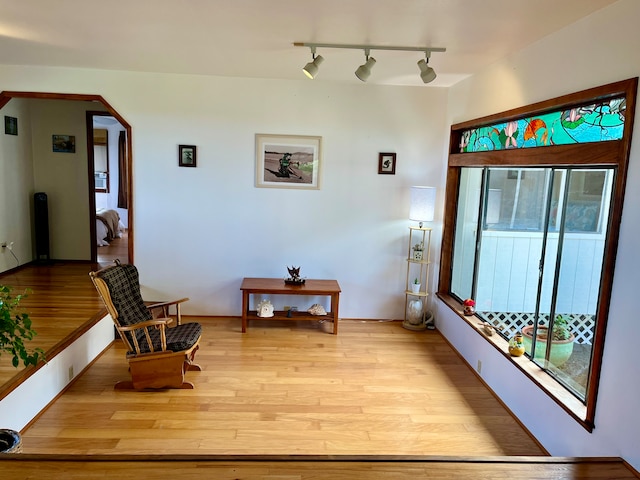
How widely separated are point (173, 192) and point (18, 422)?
8.78 feet

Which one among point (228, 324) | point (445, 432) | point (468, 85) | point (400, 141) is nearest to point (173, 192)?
point (228, 324)

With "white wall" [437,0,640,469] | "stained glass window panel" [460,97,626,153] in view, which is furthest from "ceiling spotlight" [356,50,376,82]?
"stained glass window panel" [460,97,626,153]

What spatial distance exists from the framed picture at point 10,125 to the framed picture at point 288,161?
131 inches

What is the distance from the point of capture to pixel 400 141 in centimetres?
498

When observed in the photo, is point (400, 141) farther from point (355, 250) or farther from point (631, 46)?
point (631, 46)

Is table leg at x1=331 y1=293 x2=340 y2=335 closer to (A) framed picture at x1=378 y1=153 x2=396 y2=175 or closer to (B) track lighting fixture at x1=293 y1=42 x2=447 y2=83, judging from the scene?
(A) framed picture at x1=378 y1=153 x2=396 y2=175

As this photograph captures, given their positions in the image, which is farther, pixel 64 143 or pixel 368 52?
pixel 64 143

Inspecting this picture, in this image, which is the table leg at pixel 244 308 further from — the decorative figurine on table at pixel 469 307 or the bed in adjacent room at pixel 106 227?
the bed in adjacent room at pixel 106 227

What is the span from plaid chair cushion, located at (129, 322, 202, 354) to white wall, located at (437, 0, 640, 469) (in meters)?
2.39

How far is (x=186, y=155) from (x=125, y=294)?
1.75m

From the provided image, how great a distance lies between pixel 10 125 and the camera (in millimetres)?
5762

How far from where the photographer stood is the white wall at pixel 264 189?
4.79m

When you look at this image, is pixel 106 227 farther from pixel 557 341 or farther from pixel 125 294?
pixel 557 341

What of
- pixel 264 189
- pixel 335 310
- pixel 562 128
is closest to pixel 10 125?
pixel 264 189
